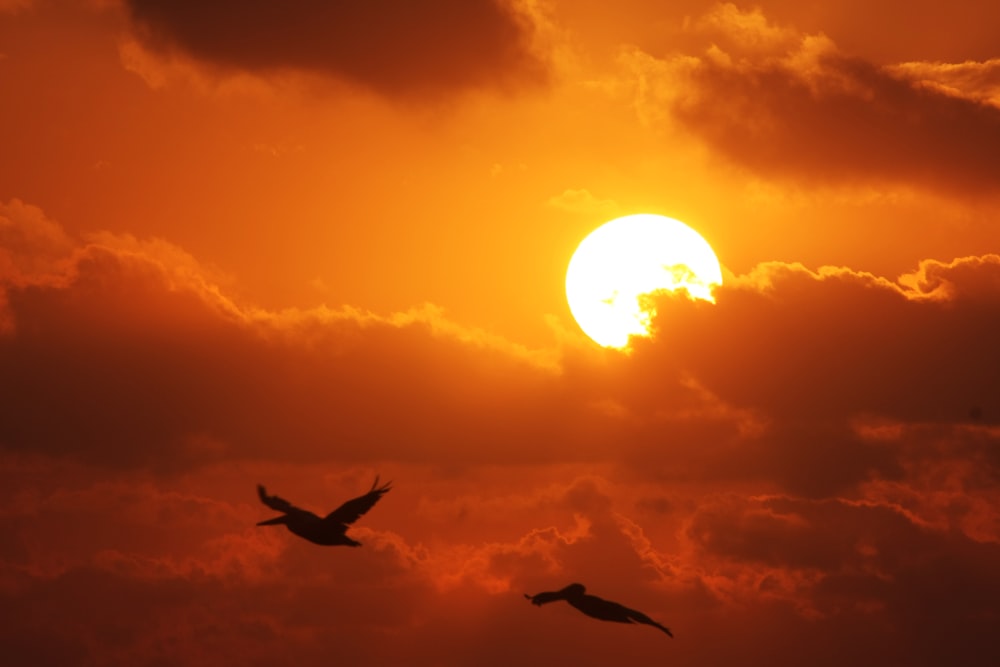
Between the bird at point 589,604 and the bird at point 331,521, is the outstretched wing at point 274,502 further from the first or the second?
the bird at point 589,604

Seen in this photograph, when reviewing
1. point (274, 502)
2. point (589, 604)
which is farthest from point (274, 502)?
point (589, 604)

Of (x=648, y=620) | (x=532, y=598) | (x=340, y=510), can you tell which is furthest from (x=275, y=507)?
(x=648, y=620)

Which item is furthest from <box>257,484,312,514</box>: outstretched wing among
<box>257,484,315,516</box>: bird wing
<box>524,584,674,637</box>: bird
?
<box>524,584,674,637</box>: bird

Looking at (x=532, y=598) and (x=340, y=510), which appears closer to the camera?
(x=532, y=598)

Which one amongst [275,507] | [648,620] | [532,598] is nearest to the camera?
[648,620]

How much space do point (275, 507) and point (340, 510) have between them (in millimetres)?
6850

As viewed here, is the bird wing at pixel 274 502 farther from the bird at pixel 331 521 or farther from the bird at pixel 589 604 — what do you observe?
the bird at pixel 589 604

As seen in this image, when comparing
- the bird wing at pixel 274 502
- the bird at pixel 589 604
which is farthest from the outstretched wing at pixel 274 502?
the bird at pixel 589 604

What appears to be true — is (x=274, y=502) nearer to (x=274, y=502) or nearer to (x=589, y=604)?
(x=274, y=502)

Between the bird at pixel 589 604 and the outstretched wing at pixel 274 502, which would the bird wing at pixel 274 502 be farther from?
the bird at pixel 589 604

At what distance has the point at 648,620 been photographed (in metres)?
58.2

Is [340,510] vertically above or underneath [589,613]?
above

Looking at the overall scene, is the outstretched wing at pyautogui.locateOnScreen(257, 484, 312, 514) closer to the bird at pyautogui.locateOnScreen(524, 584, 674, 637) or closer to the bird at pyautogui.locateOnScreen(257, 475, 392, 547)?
the bird at pyautogui.locateOnScreen(257, 475, 392, 547)

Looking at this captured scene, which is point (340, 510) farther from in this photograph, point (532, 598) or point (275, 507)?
point (532, 598)
